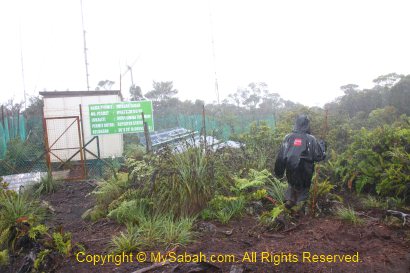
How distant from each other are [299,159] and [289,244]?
1.38m

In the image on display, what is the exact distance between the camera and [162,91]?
30203 mm

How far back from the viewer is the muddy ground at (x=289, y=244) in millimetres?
3404

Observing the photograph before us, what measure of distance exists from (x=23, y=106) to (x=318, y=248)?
22.8m

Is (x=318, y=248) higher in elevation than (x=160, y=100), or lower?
lower

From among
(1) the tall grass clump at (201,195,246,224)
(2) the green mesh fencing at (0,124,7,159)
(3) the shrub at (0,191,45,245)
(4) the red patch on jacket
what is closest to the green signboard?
(2) the green mesh fencing at (0,124,7,159)

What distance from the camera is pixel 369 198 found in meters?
5.78

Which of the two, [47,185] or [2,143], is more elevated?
[2,143]

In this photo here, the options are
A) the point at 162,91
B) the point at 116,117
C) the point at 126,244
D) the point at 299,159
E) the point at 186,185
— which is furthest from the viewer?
the point at 162,91

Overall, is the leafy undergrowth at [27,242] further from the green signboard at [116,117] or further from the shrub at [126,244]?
the green signboard at [116,117]

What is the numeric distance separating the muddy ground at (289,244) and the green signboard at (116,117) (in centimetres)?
719

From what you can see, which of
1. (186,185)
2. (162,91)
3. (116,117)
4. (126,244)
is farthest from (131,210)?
(162,91)

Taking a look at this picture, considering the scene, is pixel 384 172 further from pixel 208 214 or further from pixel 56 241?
pixel 56 241

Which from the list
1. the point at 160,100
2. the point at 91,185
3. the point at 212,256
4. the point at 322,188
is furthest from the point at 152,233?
the point at 160,100

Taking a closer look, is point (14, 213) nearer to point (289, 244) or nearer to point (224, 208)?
point (224, 208)
